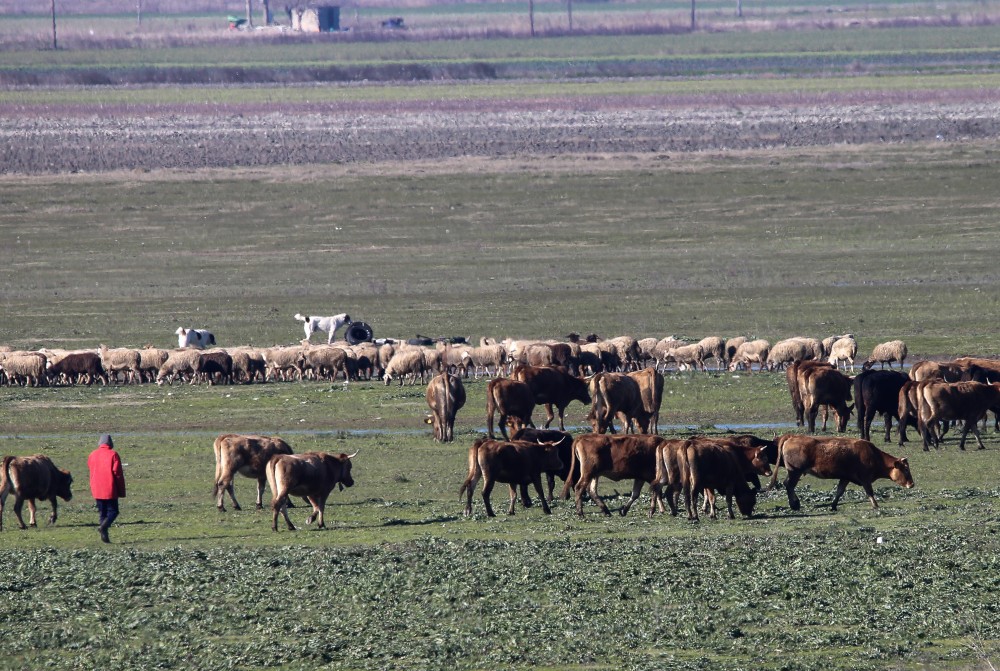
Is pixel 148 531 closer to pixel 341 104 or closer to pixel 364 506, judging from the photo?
pixel 364 506

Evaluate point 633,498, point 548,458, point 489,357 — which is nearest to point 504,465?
point 548,458

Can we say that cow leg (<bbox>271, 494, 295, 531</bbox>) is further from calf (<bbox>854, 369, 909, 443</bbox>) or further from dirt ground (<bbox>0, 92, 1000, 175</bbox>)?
dirt ground (<bbox>0, 92, 1000, 175</bbox>)

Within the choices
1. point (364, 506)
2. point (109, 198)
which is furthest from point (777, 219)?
point (364, 506)

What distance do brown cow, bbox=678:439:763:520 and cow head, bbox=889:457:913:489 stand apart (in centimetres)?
196

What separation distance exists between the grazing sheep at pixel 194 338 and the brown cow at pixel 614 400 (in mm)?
13238

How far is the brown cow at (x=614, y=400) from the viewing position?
24.0 metres

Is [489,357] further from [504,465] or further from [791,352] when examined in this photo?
[504,465]

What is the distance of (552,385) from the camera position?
84.0 ft

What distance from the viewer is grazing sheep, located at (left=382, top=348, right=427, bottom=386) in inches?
1247

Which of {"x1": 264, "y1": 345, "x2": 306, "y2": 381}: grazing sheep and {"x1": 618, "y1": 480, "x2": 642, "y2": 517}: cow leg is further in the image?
{"x1": 264, "y1": 345, "x2": 306, "y2": 381}: grazing sheep

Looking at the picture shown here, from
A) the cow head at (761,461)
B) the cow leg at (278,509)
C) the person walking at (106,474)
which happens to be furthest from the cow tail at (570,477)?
the person walking at (106,474)

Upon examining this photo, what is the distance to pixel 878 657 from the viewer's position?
43.0 ft

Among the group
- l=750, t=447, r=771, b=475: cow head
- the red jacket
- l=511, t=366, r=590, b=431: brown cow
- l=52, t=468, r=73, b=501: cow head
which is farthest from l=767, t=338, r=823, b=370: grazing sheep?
the red jacket

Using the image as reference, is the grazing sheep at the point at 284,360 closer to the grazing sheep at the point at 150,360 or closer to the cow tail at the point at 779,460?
the grazing sheep at the point at 150,360
